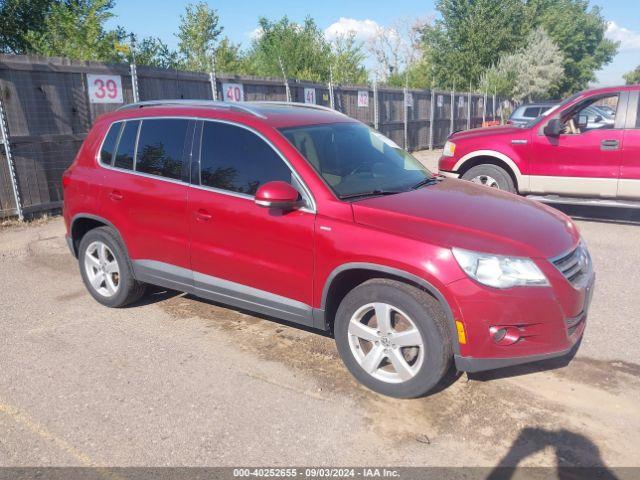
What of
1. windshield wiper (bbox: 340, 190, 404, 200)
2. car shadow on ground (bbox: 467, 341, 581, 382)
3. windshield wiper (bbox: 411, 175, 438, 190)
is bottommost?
car shadow on ground (bbox: 467, 341, 581, 382)

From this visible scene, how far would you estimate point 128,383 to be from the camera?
3.67 meters

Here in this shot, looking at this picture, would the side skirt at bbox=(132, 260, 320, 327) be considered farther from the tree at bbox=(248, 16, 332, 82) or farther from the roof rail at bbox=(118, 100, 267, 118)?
the tree at bbox=(248, 16, 332, 82)

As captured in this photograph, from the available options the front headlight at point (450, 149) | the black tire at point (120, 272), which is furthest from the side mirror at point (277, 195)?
the front headlight at point (450, 149)

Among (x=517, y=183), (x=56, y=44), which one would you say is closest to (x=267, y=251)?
(x=517, y=183)

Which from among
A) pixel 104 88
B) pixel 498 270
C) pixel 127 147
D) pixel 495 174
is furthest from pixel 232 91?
pixel 498 270

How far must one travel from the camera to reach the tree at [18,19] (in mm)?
24922

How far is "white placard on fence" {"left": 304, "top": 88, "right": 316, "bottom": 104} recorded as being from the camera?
14.1 metres

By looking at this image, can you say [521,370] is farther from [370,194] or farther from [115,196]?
[115,196]

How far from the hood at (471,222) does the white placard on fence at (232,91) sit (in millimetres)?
8570

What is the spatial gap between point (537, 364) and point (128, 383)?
291 cm

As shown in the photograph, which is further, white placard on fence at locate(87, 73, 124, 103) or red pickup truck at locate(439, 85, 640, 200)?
white placard on fence at locate(87, 73, 124, 103)

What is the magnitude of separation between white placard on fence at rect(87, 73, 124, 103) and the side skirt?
18.8 feet

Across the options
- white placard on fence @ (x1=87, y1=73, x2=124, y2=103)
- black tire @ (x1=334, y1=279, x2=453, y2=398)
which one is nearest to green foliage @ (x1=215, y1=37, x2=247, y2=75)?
white placard on fence @ (x1=87, y1=73, x2=124, y2=103)

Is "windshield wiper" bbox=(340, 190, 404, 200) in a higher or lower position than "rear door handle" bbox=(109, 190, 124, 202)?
higher
